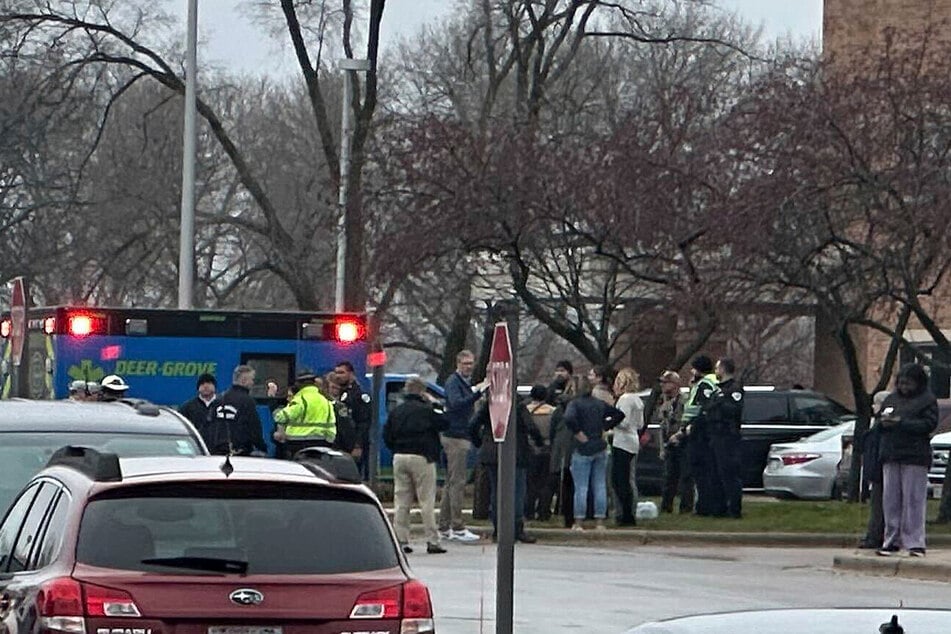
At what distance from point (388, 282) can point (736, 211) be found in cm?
726

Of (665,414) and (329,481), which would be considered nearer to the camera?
(329,481)

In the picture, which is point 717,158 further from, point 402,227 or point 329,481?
point 329,481

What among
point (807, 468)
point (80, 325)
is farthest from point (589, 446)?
point (807, 468)

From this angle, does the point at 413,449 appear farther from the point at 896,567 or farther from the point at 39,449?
the point at 39,449

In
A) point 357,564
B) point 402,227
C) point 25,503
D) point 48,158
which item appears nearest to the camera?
point 357,564

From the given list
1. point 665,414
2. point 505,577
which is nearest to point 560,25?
point 665,414

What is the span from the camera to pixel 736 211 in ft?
79.3

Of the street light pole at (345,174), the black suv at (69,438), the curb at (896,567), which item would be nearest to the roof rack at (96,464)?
the black suv at (69,438)

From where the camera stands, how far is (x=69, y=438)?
11.6 metres

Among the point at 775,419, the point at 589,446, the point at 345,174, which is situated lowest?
the point at 589,446

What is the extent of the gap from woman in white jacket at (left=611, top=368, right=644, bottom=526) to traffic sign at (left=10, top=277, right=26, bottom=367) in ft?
22.6

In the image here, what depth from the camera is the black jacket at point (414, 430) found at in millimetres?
20766

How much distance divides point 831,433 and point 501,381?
19891 millimetres

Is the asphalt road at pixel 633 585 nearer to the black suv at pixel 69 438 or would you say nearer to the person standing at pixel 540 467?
the person standing at pixel 540 467
